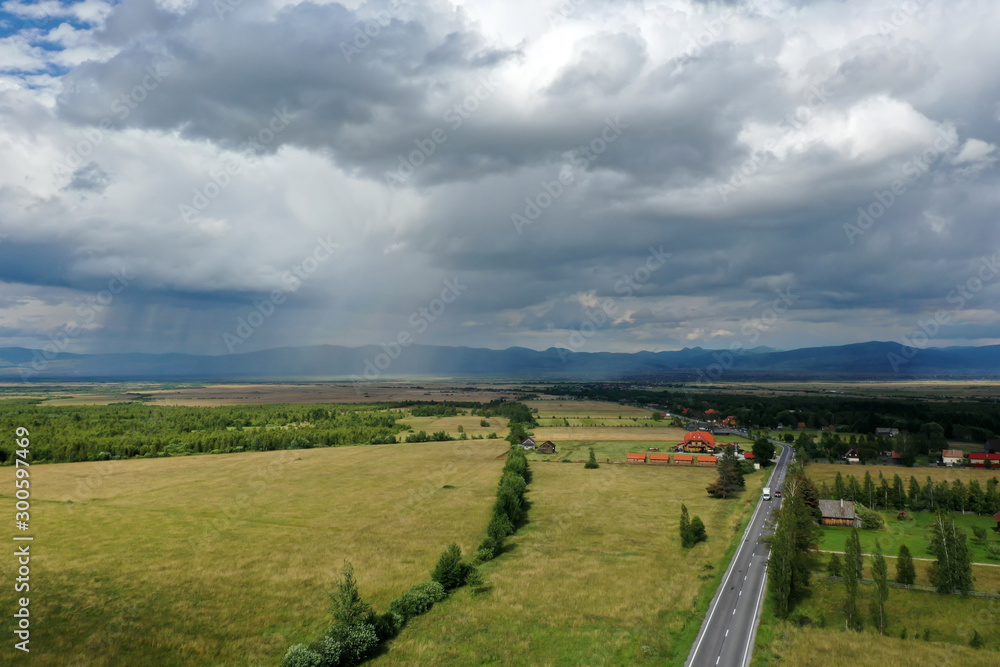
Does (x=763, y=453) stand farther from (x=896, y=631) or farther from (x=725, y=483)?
(x=896, y=631)

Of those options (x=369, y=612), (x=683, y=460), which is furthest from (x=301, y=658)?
(x=683, y=460)

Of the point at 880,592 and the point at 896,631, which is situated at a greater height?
the point at 880,592

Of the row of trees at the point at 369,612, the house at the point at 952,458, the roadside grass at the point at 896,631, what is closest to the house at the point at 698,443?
the house at the point at 952,458

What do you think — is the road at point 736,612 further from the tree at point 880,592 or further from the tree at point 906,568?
the tree at point 906,568

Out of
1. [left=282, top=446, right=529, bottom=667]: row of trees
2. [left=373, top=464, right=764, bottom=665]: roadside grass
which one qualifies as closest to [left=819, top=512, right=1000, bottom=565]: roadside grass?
[left=373, top=464, right=764, bottom=665]: roadside grass

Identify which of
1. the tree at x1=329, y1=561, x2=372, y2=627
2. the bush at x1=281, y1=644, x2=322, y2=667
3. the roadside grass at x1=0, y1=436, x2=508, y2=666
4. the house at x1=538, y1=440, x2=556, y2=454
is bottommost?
the house at x1=538, y1=440, x2=556, y2=454

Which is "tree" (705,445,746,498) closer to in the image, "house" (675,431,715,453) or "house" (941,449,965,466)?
"house" (675,431,715,453)
